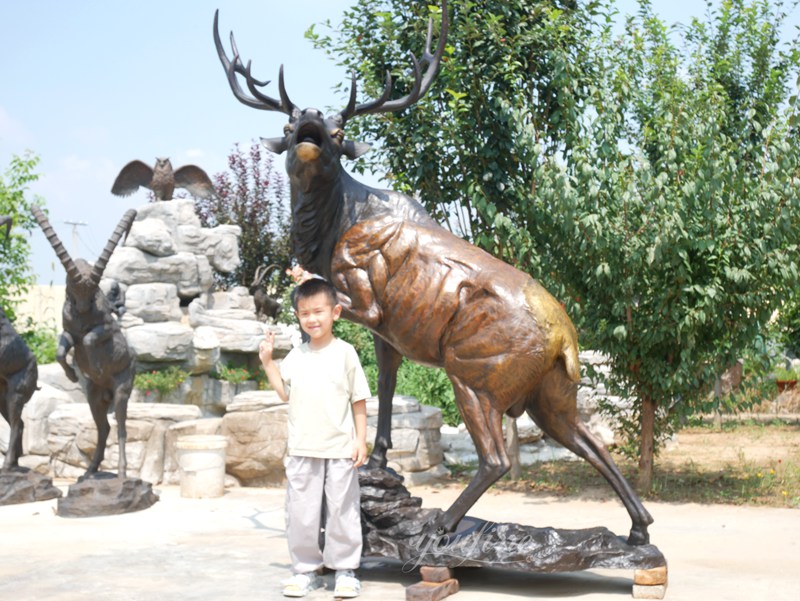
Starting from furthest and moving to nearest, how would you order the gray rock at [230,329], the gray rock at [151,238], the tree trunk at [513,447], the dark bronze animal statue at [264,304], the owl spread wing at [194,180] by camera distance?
the dark bronze animal statue at [264,304], the owl spread wing at [194,180], the gray rock at [151,238], the gray rock at [230,329], the tree trunk at [513,447]

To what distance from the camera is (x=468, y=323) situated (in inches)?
169

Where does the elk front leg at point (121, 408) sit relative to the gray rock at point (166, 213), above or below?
below

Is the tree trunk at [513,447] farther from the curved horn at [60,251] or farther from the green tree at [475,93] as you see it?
the curved horn at [60,251]

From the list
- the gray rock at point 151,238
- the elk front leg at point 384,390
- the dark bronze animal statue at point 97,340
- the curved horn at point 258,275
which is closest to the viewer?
the elk front leg at point 384,390

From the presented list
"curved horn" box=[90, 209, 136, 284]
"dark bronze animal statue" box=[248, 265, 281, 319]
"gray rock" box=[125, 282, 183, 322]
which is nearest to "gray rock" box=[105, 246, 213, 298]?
"gray rock" box=[125, 282, 183, 322]

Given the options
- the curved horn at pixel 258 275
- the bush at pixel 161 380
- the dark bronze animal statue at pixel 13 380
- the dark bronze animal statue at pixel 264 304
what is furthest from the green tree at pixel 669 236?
the curved horn at pixel 258 275

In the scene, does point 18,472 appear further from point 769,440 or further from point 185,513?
point 769,440

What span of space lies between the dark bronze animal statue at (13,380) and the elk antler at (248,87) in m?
3.55

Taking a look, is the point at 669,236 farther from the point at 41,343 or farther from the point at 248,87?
the point at 41,343

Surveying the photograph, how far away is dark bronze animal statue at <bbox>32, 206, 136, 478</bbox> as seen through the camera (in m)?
6.82

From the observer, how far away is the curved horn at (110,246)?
22.5ft

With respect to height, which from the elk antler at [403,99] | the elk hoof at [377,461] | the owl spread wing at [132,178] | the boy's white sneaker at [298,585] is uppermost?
the owl spread wing at [132,178]

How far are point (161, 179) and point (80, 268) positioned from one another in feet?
29.7

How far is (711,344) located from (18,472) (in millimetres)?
6283
